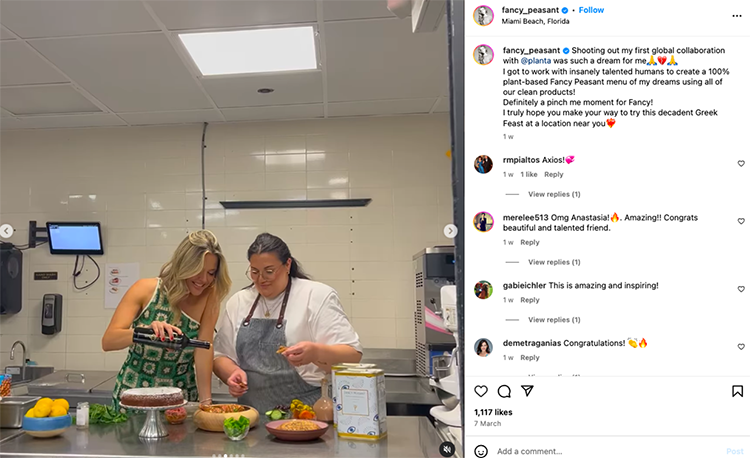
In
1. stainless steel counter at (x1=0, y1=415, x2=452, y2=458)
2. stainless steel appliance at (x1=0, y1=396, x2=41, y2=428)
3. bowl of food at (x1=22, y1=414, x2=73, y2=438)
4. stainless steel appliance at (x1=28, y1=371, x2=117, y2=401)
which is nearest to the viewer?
stainless steel counter at (x1=0, y1=415, x2=452, y2=458)

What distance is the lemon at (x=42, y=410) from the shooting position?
1554 mm

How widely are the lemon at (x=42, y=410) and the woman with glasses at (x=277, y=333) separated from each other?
658mm

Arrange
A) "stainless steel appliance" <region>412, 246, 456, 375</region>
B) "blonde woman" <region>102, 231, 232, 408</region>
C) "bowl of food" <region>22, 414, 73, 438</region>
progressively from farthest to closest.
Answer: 1. "stainless steel appliance" <region>412, 246, 456, 375</region>
2. "blonde woman" <region>102, 231, 232, 408</region>
3. "bowl of food" <region>22, 414, 73, 438</region>

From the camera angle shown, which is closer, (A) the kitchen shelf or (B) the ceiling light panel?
(B) the ceiling light panel

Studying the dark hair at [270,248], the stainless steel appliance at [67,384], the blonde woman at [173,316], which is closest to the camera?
the blonde woman at [173,316]

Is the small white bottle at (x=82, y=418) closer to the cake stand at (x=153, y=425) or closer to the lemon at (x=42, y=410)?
the lemon at (x=42, y=410)

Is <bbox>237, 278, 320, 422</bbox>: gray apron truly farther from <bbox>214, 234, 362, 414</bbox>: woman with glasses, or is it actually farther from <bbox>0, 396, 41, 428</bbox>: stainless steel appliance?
<bbox>0, 396, 41, 428</bbox>: stainless steel appliance

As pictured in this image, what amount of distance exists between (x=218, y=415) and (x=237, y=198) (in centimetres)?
222

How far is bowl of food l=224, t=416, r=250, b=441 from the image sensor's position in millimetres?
1539

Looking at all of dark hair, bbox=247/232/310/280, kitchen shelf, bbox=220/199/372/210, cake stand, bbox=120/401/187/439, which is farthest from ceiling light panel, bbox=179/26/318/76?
cake stand, bbox=120/401/187/439

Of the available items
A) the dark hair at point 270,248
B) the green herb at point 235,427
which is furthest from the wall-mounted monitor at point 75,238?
the green herb at point 235,427
